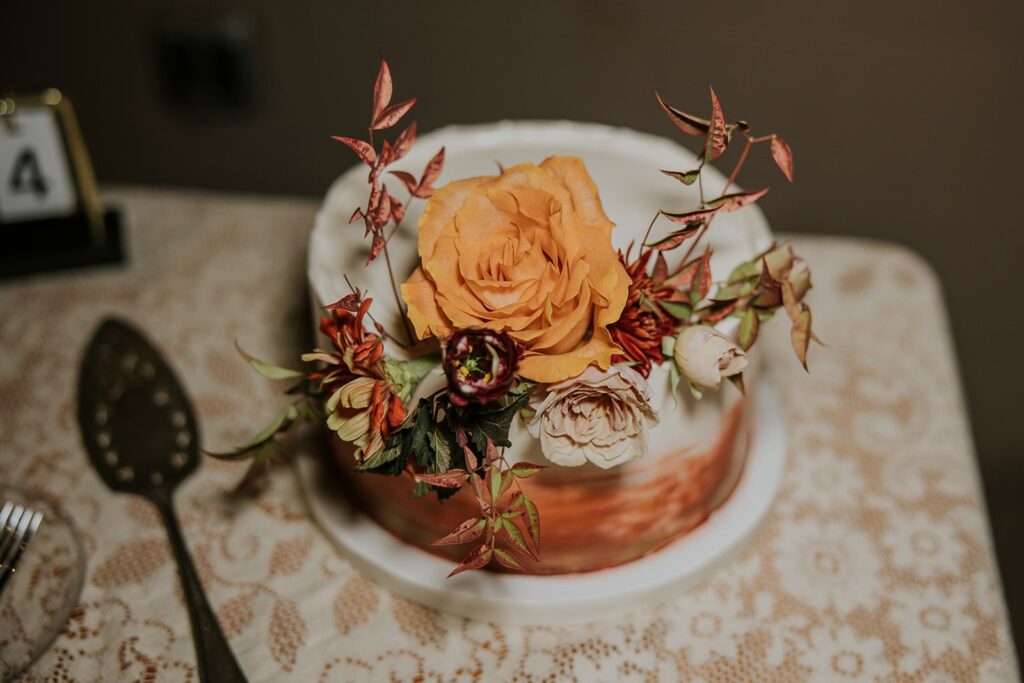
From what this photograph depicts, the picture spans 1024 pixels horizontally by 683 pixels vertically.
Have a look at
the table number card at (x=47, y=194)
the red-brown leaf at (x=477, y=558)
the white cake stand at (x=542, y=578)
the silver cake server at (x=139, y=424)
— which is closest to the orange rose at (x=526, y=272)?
the red-brown leaf at (x=477, y=558)

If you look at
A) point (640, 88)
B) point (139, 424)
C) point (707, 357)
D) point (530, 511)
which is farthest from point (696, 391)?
point (640, 88)

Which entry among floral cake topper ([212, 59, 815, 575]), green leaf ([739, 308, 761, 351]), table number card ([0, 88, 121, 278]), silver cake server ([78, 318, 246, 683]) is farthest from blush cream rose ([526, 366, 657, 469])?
table number card ([0, 88, 121, 278])

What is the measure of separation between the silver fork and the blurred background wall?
66cm

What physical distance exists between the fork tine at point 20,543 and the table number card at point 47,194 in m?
0.36

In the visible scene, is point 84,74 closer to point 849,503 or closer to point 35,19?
point 35,19

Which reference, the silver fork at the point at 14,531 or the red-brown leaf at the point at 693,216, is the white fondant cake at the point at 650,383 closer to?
the red-brown leaf at the point at 693,216

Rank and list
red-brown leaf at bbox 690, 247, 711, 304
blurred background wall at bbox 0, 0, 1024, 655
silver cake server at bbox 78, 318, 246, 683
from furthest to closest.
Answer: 1. blurred background wall at bbox 0, 0, 1024, 655
2. silver cake server at bbox 78, 318, 246, 683
3. red-brown leaf at bbox 690, 247, 711, 304

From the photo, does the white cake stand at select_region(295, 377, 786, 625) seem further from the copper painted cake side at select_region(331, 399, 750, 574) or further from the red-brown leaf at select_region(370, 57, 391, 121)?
the red-brown leaf at select_region(370, 57, 391, 121)

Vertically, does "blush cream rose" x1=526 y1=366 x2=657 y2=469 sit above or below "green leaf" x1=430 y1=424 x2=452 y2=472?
above

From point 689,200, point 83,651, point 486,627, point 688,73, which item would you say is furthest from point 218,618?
point 688,73

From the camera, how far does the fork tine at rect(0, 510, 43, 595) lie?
0.67m

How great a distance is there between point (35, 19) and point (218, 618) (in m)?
0.86

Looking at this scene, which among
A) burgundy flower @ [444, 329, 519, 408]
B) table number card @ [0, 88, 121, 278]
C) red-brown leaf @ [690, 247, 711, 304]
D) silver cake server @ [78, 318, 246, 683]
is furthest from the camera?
table number card @ [0, 88, 121, 278]

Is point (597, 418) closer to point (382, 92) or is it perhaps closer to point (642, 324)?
point (642, 324)
